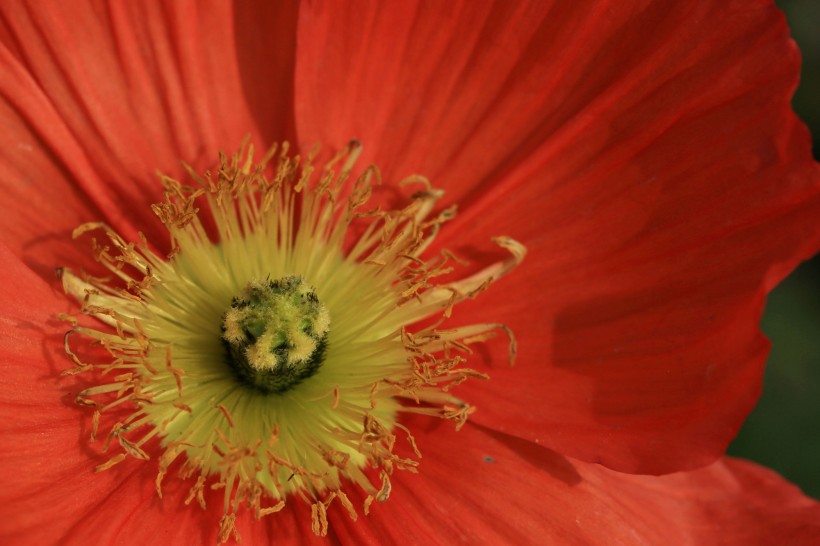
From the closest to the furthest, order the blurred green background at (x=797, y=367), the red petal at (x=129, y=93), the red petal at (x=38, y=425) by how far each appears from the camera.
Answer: the red petal at (x=38, y=425) < the red petal at (x=129, y=93) < the blurred green background at (x=797, y=367)

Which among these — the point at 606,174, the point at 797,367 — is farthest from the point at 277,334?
the point at 797,367

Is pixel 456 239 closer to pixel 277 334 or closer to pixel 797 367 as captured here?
pixel 277 334

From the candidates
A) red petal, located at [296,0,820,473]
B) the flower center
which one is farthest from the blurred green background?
the flower center

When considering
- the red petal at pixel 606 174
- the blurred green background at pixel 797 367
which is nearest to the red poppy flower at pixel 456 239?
the red petal at pixel 606 174

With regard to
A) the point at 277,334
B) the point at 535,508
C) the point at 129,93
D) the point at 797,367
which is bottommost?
the point at 797,367

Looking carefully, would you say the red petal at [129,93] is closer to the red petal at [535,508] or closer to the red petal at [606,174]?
the red petal at [606,174]

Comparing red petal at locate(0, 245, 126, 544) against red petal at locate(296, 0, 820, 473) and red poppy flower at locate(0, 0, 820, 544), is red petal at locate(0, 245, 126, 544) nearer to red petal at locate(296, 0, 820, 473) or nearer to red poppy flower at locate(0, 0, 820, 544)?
red poppy flower at locate(0, 0, 820, 544)

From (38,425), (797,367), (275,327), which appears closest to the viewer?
(38,425)
